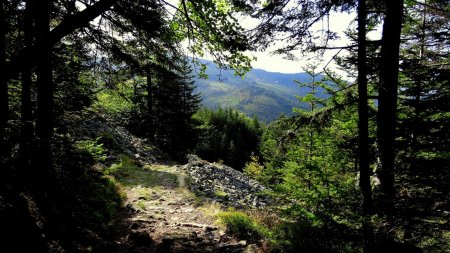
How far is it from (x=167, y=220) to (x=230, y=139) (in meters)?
55.6

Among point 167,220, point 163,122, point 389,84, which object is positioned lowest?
point 167,220

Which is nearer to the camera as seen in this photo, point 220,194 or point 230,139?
point 220,194

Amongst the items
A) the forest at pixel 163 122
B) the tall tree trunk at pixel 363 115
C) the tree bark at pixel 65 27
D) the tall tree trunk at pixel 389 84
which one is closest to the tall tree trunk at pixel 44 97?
the forest at pixel 163 122

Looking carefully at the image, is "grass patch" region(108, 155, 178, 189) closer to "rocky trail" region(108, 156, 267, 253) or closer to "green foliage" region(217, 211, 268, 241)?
"rocky trail" region(108, 156, 267, 253)

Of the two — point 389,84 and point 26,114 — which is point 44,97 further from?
point 389,84

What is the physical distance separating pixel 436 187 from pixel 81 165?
7417 mm

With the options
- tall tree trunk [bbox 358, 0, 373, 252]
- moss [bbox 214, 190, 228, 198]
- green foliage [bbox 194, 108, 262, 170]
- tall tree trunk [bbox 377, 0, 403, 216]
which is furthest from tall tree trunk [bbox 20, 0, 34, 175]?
green foliage [bbox 194, 108, 262, 170]

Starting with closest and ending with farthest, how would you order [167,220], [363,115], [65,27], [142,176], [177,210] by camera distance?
1. [65,27]
2. [363,115]
3. [167,220]
4. [177,210]
5. [142,176]

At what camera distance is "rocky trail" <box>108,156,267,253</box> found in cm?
673

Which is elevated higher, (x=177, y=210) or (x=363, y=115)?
(x=363, y=115)

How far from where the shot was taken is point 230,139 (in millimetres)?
64250

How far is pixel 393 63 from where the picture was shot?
255 inches

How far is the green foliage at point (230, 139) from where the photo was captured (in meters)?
58.2

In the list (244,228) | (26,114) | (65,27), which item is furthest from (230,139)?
(65,27)
